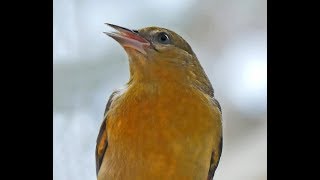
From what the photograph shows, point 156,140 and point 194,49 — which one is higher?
point 194,49

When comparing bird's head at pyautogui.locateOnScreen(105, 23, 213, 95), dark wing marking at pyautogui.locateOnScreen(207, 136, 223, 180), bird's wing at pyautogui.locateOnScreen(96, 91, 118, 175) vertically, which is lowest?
dark wing marking at pyautogui.locateOnScreen(207, 136, 223, 180)

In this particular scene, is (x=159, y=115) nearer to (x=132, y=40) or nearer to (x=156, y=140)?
(x=156, y=140)

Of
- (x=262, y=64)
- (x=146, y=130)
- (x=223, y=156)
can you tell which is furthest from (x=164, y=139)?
Result: (x=262, y=64)

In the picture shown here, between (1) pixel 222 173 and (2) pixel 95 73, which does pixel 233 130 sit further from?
(2) pixel 95 73

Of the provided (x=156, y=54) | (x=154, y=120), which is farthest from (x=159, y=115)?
(x=156, y=54)

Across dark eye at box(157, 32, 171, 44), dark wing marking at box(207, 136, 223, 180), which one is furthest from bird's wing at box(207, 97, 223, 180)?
dark eye at box(157, 32, 171, 44)

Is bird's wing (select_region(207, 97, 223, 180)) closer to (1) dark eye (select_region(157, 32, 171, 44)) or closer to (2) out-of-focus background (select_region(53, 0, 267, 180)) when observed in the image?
(2) out-of-focus background (select_region(53, 0, 267, 180))
